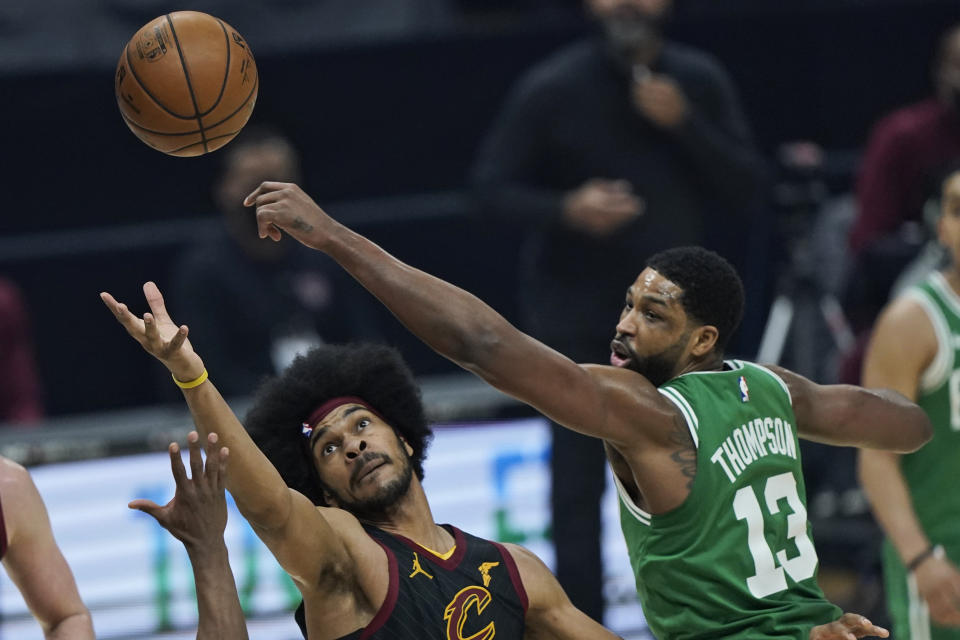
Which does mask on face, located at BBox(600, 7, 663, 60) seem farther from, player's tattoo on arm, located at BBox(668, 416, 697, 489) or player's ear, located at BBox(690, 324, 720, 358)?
player's tattoo on arm, located at BBox(668, 416, 697, 489)

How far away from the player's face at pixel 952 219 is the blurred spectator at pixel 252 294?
10.8 ft

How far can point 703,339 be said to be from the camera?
4691mm

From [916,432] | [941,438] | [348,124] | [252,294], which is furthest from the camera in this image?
[348,124]

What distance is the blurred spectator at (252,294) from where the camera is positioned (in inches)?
324

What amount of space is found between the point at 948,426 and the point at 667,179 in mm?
1874

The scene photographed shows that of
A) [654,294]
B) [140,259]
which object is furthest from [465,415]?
[654,294]

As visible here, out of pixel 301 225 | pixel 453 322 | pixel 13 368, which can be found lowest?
pixel 13 368

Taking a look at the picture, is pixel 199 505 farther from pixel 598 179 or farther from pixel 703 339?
pixel 598 179

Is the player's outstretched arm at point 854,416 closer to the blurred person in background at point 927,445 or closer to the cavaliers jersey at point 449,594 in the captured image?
the blurred person in background at point 927,445

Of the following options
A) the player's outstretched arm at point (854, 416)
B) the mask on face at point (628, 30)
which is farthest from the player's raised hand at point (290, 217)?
the mask on face at point (628, 30)

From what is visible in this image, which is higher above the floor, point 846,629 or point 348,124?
point 348,124

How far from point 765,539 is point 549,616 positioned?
2.36ft

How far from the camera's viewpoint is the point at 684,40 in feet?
32.1

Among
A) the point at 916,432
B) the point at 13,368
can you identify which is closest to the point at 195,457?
the point at 916,432
